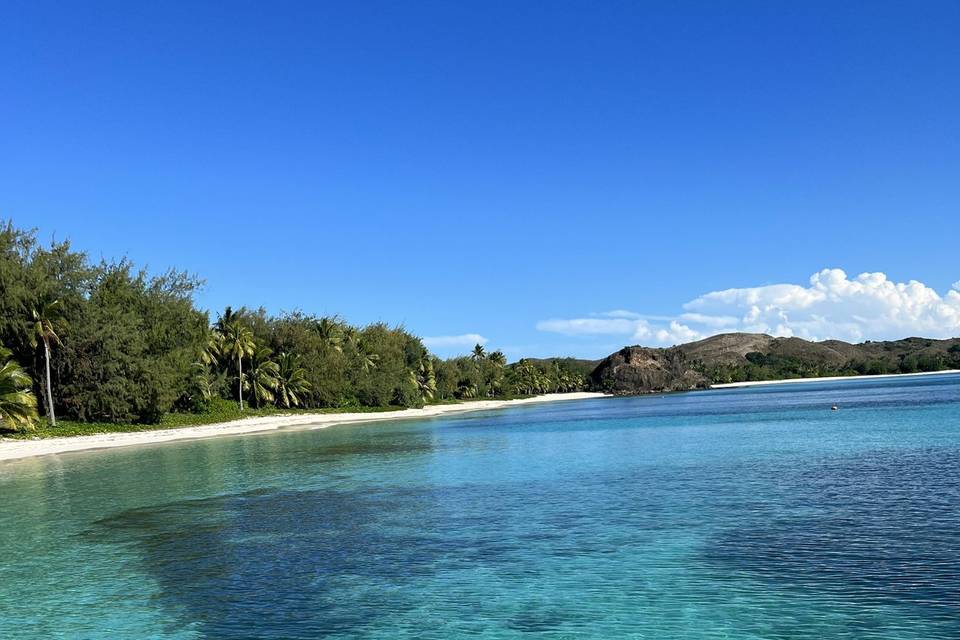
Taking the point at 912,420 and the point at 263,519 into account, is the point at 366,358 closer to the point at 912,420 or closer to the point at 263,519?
the point at 912,420

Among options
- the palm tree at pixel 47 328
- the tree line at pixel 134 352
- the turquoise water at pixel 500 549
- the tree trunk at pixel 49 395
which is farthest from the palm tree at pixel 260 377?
the turquoise water at pixel 500 549

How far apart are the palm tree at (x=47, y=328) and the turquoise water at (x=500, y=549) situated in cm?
2485

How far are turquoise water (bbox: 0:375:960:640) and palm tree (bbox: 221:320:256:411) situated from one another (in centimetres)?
5017

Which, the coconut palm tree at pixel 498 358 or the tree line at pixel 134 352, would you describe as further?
the coconut palm tree at pixel 498 358

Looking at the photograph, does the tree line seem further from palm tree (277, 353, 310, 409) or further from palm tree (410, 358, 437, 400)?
palm tree (410, 358, 437, 400)

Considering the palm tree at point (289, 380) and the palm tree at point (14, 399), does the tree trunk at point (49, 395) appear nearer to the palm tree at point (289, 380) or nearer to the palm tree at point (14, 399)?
the palm tree at point (14, 399)

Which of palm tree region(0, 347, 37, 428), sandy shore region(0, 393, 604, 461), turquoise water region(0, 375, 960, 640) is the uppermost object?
palm tree region(0, 347, 37, 428)

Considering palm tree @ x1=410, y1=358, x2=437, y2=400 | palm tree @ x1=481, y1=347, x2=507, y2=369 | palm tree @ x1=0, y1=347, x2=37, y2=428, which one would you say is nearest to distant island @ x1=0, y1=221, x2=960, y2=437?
palm tree @ x1=0, y1=347, x2=37, y2=428

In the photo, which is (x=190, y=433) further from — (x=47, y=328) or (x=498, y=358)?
(x=498, y=358)

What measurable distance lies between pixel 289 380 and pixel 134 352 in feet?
101

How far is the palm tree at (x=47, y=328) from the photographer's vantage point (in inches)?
2205

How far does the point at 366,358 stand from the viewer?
4405 inches

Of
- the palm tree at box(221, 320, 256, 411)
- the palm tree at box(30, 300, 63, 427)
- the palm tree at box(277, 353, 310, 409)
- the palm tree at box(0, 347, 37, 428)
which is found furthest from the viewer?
the palm tree at box(277, 353, 310, 409)

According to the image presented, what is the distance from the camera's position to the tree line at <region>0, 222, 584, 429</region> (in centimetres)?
5750
